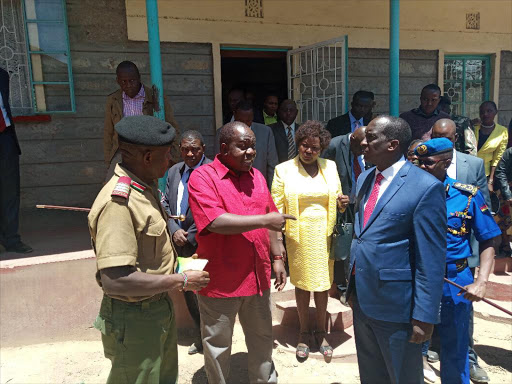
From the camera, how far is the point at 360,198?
2.38 m

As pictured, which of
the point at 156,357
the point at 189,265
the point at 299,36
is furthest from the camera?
the point at 299,36

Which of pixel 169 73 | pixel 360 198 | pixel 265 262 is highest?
pixel 169 73

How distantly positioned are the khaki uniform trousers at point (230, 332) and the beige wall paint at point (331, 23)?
4.23m

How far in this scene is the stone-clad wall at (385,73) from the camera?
21.6ft

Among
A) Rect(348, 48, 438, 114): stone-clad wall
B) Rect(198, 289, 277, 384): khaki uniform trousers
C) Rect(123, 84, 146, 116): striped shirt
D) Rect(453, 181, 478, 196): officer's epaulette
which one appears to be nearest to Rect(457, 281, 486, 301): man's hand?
Rect(453, 181, 478, 196): officer's epaulette

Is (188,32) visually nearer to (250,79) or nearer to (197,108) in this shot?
(197,108)

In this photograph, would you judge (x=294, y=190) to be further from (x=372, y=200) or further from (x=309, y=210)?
(x=372, y=200)

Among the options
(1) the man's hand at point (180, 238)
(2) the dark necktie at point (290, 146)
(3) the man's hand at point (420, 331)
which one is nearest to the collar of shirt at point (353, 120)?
(2) the dark necktie at point (290, 146)

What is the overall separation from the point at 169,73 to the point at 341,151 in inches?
114

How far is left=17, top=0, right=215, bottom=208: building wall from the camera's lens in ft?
17.2

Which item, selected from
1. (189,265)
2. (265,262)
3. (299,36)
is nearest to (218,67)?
(299,36)

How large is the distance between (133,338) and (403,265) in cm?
132

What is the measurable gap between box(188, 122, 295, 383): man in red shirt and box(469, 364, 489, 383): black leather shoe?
1.76 m

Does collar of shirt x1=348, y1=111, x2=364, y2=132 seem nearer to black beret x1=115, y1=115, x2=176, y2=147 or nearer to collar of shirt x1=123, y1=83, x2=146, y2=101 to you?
collar of shirt x1=123, y1=83, x2=146, y2=101
